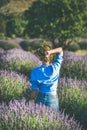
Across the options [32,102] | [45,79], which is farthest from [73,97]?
[32,102]

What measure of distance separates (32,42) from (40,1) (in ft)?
14.6

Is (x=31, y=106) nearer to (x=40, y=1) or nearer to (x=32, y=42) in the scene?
(x=40, y=1)

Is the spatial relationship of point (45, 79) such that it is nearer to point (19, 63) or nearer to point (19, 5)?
point (19, 63)

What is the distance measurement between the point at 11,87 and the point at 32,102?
2.25m

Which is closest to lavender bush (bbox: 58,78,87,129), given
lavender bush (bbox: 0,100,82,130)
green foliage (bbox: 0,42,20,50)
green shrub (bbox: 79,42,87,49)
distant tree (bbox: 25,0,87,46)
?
lavender bush (bbox: 0,100,82,130)

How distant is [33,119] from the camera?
621cm

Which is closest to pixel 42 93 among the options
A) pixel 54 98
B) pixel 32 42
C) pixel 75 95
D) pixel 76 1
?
pixel 54 98

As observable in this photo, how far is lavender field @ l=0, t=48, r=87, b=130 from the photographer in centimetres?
618

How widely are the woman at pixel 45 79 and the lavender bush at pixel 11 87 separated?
152cm

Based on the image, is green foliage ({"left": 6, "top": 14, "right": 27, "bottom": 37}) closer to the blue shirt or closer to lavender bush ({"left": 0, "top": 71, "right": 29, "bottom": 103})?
lavender bush ({"left": 0, "top": 71, "right": 29, "bottom": 103})

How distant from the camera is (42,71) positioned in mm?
7008

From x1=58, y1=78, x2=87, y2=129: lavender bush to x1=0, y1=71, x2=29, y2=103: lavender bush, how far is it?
68 centimetres

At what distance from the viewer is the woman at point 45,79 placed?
7004mm

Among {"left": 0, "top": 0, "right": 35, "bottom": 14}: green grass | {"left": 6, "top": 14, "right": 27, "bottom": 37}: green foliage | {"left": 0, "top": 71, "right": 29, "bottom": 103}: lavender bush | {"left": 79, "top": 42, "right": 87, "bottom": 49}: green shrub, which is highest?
{"left": 0, "top": 71, "right": 29, "bottom": 103}: lavender bush
